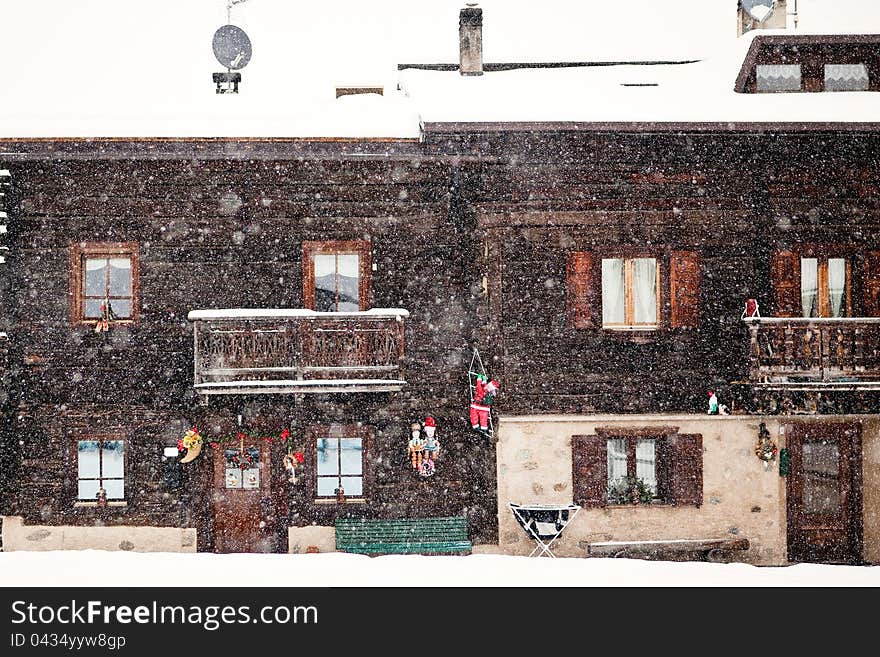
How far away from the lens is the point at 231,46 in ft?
55.2

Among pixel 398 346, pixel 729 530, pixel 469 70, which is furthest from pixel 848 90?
pixel 398 346

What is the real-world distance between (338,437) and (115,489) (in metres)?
3.68

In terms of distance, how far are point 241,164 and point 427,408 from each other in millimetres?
4986

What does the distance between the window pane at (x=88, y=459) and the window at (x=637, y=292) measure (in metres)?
7.97

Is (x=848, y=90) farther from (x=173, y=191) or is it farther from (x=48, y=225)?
(x=48, y=225)

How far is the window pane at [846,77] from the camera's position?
15891mm

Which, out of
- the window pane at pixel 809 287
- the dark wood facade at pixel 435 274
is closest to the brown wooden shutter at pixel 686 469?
the dark wood facade at pixel 435 274

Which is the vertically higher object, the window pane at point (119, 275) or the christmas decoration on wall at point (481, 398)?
the window pane at point (119, 275)

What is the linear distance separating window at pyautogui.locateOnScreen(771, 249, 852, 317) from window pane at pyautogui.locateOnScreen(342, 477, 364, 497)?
7330 millimetres

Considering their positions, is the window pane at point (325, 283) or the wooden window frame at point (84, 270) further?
the window pane at point (325, 283)

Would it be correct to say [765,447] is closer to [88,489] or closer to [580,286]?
[580,286]

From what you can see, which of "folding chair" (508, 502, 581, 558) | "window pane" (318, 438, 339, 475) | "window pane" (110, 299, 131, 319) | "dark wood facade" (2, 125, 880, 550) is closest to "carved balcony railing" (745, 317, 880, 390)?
"dark wood facade" (2, 125, 880, 550)

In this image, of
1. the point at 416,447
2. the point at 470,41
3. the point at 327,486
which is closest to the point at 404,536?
the point at 416,447

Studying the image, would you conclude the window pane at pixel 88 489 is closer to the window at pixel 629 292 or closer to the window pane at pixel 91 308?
the window pane at pixel 91 308
